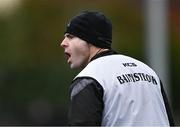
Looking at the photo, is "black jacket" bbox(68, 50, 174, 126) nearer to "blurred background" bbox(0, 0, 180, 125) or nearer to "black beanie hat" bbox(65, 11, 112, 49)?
"black beanie hat" bbox(65, 11, 112, 49)

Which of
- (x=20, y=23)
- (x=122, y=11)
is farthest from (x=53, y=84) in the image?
(x=122, y=11)

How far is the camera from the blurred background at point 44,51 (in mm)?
23141

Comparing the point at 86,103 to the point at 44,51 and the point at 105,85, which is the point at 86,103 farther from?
the point at 44,51

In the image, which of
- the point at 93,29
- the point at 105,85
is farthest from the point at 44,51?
the point at 105,85

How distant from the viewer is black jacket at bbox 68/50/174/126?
4.62 meters

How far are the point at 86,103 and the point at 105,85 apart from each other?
0.18 meters

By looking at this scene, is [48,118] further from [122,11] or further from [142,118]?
[142,118]

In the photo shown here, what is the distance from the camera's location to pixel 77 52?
490 centimetres

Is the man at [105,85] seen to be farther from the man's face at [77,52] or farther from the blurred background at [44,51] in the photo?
the blurred background at [44,51]

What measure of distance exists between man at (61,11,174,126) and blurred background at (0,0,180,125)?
16.7 meters

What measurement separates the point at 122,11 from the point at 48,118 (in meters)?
5.32

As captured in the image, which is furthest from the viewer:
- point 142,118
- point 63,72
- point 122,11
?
point 122,11

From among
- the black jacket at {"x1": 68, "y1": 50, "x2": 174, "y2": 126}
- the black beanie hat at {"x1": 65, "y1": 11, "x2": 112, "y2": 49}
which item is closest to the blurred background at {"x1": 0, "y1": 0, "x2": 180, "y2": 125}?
the black beanie hat at {"x1": 65, "y1": 11, "x2": 112, "y2": 49}

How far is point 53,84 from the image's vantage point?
23.3m
